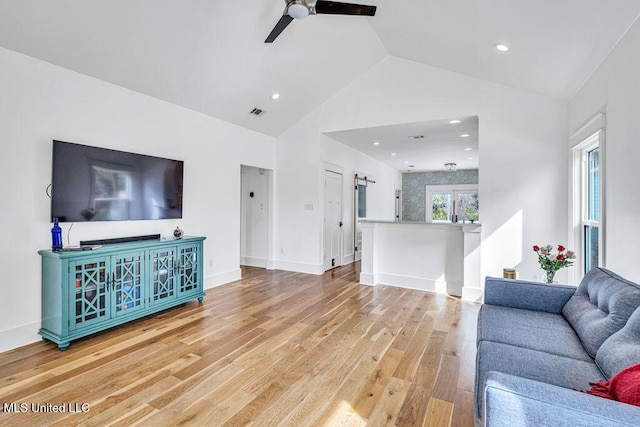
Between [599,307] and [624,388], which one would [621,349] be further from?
[599,307]

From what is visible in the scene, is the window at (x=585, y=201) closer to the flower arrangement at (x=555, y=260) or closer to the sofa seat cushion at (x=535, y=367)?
the flower arrangement at (x=555, y=260)

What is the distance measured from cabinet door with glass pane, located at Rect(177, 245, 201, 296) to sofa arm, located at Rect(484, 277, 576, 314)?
3.24 meters

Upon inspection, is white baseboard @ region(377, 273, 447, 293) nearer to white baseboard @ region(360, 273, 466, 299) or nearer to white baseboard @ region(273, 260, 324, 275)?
white baseboard @ region(360, 273, 466, 299)

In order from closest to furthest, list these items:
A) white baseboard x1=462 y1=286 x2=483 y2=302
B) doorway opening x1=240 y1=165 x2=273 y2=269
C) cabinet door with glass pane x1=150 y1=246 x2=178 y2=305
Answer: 1. cabinet door with glass pane x1=150 y1=246 x2=178 y2=305
2. white baseboard x1=462 y1=286 x2=483 y2=302
3. doorway opening x1=240 y1=165 x2=273 y2=269

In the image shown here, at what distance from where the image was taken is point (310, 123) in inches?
226

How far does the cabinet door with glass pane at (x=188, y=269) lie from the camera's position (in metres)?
3.82

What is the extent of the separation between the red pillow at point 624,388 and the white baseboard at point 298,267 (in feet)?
15.6

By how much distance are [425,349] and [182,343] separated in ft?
7.07

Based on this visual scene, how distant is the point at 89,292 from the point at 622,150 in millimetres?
4515

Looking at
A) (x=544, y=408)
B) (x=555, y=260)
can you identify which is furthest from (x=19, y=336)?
(x=555, y=260)

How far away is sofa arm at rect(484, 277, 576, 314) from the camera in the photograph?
7.82ft

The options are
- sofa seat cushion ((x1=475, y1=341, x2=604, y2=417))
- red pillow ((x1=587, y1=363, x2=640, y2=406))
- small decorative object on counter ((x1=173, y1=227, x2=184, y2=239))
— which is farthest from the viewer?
small decorative object on counter ((x1=173, y1=227, x2=184, y2=239))
